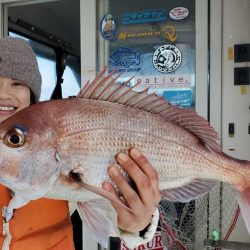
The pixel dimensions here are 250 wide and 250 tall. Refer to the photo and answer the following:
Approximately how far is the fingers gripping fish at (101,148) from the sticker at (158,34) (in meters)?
1.69

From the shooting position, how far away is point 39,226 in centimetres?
141

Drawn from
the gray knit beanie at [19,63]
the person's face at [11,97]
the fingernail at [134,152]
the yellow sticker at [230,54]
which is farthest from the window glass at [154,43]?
the fingernail at [134,152]

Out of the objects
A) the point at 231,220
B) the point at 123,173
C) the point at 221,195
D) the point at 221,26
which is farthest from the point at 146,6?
the point at 123,173

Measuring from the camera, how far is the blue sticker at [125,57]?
2797 millimetres

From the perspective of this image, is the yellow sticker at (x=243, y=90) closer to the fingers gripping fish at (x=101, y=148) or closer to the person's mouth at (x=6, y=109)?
the fingers gripping fish at (x=101, y=148)

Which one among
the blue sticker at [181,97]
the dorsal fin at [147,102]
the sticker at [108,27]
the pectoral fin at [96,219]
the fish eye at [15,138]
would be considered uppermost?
the sticker at [108,27]

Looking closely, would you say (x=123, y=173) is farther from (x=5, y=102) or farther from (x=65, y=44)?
(x=65, y=44)

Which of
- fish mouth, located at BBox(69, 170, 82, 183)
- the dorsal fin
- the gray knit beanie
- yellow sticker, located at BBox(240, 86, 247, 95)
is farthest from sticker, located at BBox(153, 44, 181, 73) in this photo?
fish mouth, located at BBox(69, 170, 82, 183)

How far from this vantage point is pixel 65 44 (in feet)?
13.5

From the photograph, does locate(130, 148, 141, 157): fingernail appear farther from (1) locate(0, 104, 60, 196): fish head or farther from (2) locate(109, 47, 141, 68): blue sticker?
(2) locate(109, 47, 141, 68): blue sticker

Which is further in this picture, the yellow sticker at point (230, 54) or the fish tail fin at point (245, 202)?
the yellow sticker at point (230, 54)

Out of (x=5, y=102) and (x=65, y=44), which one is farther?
(x=65, y=44)

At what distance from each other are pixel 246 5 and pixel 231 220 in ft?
4.56

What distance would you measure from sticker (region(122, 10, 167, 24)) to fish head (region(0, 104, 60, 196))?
1.98 meters
